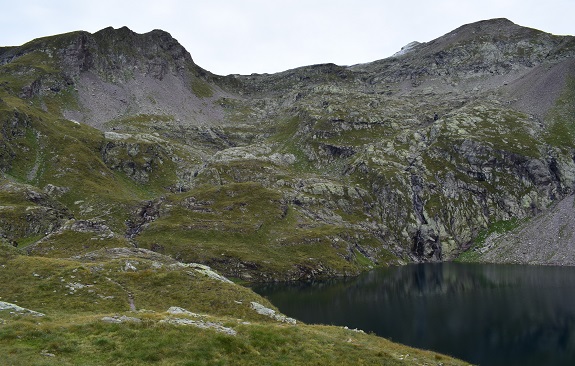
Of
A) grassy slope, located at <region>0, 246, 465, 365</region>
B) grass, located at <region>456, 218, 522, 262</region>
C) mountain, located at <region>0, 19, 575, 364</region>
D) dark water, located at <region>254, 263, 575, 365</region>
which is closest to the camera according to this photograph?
grassy slope, located at <region>0, 246, 465, 365</region>

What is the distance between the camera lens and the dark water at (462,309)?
56072mm

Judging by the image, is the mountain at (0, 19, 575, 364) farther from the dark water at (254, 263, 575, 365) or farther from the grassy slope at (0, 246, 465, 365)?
the dark water at (254, 263, 575, 365)

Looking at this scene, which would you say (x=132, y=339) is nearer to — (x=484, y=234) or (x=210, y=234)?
(x=210, y=234)

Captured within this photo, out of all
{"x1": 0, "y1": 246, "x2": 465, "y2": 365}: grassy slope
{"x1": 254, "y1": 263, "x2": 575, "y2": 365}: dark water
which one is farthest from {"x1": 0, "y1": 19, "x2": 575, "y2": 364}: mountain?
{"x1": 254, "y1": 263, "x2": 575, "y2": 365}: dark water

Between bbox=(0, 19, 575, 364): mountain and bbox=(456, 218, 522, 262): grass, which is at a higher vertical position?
bbox=(0, 19, 575, 364): mountain

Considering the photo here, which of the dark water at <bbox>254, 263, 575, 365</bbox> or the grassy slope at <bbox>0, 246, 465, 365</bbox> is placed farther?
the dark water at <bbox>254, 263, 575, 365</bbox>

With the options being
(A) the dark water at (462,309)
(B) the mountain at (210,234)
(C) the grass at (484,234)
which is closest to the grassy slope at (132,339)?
(B) the mountain at (210,234)

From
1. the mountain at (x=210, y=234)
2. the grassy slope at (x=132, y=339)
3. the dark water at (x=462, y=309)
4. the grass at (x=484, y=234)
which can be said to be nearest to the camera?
the grassy slope at (x=132, y=339)

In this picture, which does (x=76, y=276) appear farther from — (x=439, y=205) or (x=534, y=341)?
(x=439, y=205)

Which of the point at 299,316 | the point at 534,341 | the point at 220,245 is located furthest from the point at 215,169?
the point at 534,341

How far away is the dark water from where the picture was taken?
56072 millimetres

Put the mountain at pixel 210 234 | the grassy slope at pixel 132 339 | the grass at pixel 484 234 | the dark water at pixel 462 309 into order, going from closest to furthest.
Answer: the grassy slope at pixel 132 339 < the mountain at pixel 210 234 < the dark water at pixel 462 309 < the grass at pixel 484 234

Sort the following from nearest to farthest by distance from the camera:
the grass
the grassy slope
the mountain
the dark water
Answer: the grassy slope, the mountain, the dark water, the grass

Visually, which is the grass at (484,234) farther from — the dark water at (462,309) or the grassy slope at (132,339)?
the grassy slope at (132,339)
